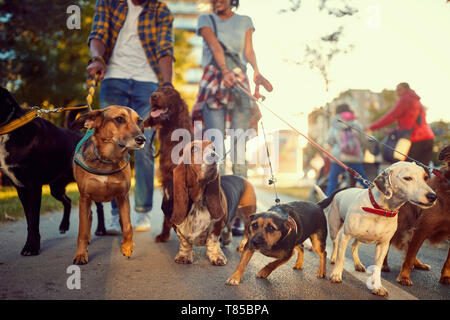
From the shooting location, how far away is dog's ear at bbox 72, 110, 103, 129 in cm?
307

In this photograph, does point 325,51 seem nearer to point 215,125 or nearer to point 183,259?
point 215,125

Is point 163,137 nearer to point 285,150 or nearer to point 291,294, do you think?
point 291,294

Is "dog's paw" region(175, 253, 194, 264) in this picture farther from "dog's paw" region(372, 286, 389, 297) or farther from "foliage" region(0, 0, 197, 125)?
"foliage" region(0, 0, 197, 125)

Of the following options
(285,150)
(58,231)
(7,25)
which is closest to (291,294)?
(58,231)

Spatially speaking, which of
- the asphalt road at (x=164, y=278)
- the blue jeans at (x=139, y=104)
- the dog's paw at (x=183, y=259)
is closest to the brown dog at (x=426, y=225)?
the asphalt road at (x=164, y=278)

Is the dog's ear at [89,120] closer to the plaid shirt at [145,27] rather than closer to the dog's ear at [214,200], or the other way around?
the dog's ear at [214,200]

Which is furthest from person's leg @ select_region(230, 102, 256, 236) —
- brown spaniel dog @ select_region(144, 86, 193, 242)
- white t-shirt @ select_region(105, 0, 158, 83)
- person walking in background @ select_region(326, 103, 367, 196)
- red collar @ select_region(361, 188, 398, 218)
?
person walking in background @ select_region(326, 103, 367, 196)

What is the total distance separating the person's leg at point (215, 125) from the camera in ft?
16.1

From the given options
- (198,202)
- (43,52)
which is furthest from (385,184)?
(43,52)

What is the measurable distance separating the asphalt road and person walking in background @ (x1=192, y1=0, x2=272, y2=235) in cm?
160
